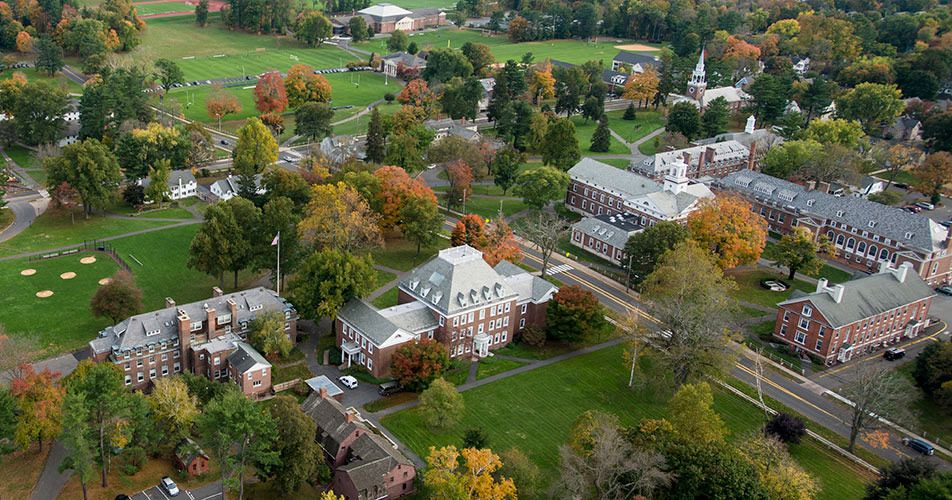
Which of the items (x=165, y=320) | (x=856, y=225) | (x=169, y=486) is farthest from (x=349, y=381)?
(x=856, y=225)

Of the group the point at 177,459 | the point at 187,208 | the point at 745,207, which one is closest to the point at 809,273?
the point at 745,207

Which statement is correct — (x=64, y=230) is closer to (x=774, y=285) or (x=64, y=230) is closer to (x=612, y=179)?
(x=612, y=179)

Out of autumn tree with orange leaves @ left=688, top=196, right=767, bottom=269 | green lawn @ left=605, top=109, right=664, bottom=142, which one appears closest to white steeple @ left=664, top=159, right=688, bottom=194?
autumn tree with orange leaves @ left=688, top=196, right=767, bottom=269

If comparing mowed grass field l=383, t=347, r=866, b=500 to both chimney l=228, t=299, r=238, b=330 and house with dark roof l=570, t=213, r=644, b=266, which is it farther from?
house with dark roof l=570, t=213, r=644, b=266

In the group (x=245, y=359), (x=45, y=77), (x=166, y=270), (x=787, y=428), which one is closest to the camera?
(x=787, y=428)

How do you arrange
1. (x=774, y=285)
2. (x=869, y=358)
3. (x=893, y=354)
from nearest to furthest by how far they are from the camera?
(x=893, y=354) < (x=869, y=358) < (x=774, y=285)

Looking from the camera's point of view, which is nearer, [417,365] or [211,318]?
[417,365]

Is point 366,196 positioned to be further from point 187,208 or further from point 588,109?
point 588,109
